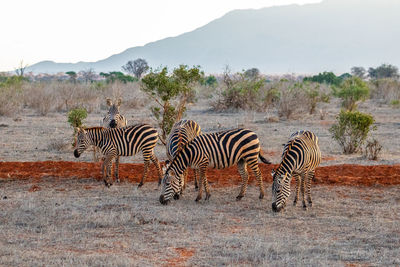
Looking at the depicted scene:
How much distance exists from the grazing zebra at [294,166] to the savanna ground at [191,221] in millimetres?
378

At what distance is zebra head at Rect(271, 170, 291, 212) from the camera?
9461 millimetres

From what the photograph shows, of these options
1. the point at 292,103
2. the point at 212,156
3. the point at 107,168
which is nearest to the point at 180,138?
the point at 212,156

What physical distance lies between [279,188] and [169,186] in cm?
223

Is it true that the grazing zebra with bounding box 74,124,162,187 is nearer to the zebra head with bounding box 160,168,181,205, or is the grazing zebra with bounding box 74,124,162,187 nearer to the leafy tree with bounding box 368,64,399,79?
the zebra head with bounding box 160,168,181,205

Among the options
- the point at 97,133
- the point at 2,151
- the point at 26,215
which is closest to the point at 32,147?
the point at 2,151

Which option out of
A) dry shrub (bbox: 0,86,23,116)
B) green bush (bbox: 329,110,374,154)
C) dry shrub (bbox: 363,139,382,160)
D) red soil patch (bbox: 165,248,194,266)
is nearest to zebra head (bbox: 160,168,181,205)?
red soil patch (bbox: 165,248,194,266)

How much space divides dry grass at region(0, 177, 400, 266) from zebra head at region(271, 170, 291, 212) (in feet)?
0.77

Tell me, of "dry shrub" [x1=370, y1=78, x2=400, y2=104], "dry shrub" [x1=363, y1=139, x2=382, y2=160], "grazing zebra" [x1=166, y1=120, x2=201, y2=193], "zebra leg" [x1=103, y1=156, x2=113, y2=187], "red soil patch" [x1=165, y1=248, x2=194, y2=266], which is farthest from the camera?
"dry shrub" [x1=370, y1=78, x2=400, y2=104]

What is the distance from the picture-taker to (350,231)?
28.2 ft

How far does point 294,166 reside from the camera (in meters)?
9.63

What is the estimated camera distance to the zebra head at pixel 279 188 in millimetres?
9461

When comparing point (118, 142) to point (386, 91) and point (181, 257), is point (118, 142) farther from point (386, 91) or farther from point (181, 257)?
point (386, 91)

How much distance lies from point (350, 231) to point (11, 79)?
34156 mm

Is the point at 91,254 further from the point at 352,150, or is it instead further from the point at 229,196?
the point at 352,150
